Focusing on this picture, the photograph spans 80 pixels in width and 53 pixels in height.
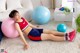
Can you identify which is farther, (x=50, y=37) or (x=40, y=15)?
(x=40, y=15)

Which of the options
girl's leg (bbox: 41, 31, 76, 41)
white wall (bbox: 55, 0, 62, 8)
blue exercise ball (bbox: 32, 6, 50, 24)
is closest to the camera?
girl's leg (bbox: 41, 31, 76, 41)

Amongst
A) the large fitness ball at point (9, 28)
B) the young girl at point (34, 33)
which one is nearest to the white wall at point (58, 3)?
the young girl at point (34, 33)

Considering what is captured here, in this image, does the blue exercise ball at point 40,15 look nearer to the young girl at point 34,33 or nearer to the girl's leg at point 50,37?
the young girl at point 34,33

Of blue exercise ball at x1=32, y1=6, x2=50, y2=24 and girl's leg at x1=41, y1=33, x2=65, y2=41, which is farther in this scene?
blue exercise ball at x1=32, y1=6, x2=50, y2=24

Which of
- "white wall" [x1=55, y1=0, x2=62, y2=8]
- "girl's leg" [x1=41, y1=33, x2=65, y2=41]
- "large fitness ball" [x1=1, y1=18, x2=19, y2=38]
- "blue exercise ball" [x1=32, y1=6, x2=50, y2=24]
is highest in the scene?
"white wall" [x1=55, y1=0, x2=62, y2=8]

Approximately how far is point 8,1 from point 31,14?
566mm

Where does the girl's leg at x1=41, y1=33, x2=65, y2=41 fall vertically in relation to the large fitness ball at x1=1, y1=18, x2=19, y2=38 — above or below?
below

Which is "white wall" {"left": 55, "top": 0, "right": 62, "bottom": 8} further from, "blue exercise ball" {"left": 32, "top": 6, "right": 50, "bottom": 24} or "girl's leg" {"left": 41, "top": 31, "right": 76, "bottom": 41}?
"girl's leg" {"left": 41, "top": 31, "right": 76, "bottom": 41}

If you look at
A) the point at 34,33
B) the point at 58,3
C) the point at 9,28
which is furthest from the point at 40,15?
the point at 58,3

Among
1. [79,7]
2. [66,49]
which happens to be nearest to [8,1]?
[79,7]

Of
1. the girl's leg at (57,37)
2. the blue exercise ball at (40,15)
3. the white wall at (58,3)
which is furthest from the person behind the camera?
the white wall at (58,3)

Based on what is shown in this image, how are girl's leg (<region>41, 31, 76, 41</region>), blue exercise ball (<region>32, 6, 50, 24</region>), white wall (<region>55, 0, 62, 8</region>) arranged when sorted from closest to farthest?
girl's leg (<region>41, 31, 76, 41</region>) → blue exercise ball (<region>32, 6, 50, 24</region>) → white wall (<region>55, 0, 62, 8</region>)

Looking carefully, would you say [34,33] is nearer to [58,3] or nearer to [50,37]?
[50,37]

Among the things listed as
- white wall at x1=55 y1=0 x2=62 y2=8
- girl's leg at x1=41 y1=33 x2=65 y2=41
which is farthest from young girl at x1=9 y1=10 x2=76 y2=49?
white wall at x1=55 y1=0 x2=62 y2=8
